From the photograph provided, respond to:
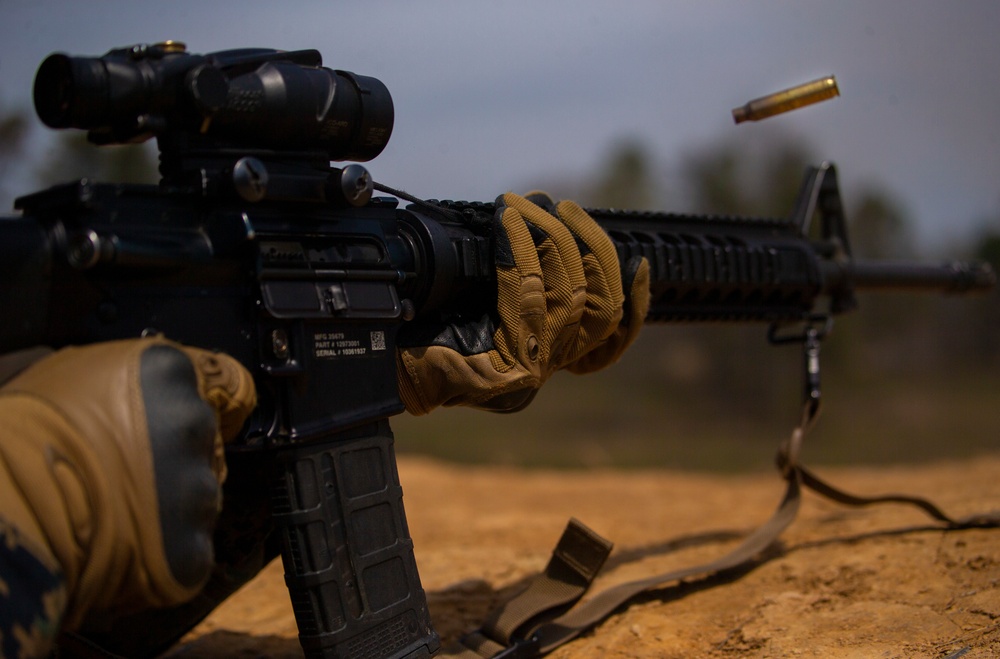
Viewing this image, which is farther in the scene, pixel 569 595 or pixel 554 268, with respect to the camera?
pixel 569 595

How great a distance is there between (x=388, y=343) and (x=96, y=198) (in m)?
0.92

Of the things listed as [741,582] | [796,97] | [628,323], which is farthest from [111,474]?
[796,97]

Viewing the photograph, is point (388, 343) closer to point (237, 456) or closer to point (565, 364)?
point (237, 456)

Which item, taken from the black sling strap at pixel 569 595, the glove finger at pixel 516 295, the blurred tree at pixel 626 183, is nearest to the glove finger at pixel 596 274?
the glove finger at pixel 516 295

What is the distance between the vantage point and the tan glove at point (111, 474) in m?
1.90

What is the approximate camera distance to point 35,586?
1.86 m

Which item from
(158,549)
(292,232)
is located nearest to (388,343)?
(292,232)

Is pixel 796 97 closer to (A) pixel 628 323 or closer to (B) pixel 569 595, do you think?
(A) pixel 628 323

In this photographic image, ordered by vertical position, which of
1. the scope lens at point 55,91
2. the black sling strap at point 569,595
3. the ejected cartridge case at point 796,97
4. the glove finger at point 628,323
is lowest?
the black sling strap at point 569,595

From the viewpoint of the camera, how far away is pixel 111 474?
6.40 ft

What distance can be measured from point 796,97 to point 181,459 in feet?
9.94

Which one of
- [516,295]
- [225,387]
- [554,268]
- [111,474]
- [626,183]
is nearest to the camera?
[111,474]

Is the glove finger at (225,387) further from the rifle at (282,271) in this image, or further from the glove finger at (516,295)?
the glove finger at (516,295)

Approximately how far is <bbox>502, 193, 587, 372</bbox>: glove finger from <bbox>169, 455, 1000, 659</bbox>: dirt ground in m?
1.09
